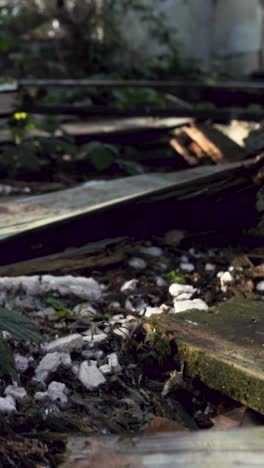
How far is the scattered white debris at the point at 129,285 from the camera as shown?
2658 mm

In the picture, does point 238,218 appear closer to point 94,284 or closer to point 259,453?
point 94,284

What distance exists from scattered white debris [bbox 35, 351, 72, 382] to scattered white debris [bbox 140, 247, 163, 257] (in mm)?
1118

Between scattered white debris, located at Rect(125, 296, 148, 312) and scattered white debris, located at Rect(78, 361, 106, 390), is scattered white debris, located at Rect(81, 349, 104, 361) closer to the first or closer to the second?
scattered white debris, located at Rect(78, 361, 106, 390)

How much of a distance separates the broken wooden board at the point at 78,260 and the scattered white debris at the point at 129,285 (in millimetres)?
222

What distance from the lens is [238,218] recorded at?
3.18m

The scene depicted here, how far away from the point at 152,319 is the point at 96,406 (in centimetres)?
34

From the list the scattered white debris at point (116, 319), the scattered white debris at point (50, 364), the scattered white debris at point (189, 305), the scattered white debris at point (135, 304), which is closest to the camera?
the scattered white debris at point (50, 364)

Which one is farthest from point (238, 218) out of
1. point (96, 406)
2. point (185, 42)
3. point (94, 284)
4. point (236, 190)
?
point (185, 42)

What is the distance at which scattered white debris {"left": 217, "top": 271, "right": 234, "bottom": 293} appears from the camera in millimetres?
2614

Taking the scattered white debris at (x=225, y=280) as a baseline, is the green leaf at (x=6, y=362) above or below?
above

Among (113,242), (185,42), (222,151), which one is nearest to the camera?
(113,242)

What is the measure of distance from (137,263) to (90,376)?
1104mm

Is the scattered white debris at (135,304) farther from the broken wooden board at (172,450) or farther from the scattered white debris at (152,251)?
the broken wooden board at (172,450)

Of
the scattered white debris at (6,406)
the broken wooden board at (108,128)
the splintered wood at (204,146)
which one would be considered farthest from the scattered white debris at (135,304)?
the broken wooden board at (108,128)
